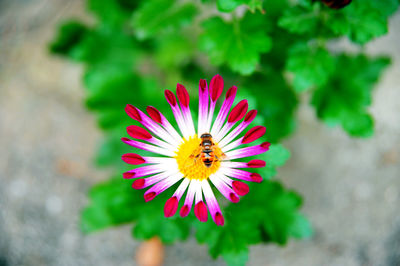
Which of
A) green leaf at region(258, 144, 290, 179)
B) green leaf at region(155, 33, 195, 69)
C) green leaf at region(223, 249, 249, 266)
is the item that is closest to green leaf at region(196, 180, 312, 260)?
green leaf at region(223, 249, 249, 266)

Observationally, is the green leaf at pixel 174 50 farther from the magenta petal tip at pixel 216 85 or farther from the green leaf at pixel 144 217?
the magenta petal tip at pixel 216 85

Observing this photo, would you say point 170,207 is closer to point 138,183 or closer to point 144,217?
point 138,183

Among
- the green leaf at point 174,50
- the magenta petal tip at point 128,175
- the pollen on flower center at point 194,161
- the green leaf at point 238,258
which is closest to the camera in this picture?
the magenta petal tip at point 128,175

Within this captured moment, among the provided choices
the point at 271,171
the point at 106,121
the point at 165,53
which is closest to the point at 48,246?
the point at 106,121

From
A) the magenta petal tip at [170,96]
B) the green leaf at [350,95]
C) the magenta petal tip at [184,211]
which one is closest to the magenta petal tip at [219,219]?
the magenta petal tip at [184,211]

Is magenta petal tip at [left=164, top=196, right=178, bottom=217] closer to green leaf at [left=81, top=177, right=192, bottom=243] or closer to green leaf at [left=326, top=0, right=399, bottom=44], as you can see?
green leaf at [left=81, top=177, right=192, bottom=243]

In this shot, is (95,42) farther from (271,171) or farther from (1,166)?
(271,171)
